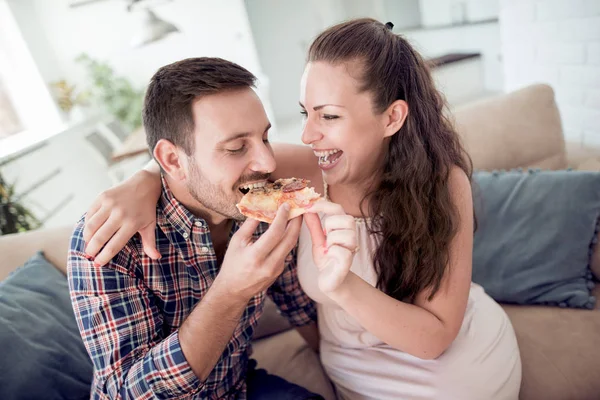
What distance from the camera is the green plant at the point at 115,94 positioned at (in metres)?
5.98

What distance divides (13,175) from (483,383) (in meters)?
4.55

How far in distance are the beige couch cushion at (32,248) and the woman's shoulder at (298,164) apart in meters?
0.95

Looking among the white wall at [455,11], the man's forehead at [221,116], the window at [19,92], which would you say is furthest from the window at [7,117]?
the white wall at [455,11]

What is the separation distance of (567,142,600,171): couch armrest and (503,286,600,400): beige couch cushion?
594 mm

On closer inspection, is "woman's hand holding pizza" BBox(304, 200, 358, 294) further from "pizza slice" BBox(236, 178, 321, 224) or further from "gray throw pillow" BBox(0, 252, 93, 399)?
"gray throw pillow" BBox(0, 252, 93, 399)

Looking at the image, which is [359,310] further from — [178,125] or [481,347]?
[178,125]

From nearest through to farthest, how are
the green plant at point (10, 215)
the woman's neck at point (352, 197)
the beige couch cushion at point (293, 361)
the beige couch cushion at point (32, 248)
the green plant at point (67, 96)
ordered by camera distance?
the woman's neck at point (352, 197)
the beige couch cushion at point (293, 361)
the beige couch cushion at point (32, 248)
the green plant at point (10, 215)
the green plant at point (67, 96)

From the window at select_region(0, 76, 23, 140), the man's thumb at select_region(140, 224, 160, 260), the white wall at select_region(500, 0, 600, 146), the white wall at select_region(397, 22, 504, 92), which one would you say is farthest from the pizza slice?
the window at select_region(0, 76, 23, 140)

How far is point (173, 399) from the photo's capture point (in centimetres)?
113

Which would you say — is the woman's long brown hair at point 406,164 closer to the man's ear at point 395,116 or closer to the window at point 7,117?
the man's ear at point 395,116

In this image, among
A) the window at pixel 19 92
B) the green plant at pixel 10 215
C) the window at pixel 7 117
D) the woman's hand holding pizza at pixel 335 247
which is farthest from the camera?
the window at pixel 19 92

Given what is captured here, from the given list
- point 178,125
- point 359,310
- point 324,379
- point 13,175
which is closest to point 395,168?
point 359,310

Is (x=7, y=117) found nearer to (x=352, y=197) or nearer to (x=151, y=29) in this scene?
(x=151, y=29)

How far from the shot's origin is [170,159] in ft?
4.19
